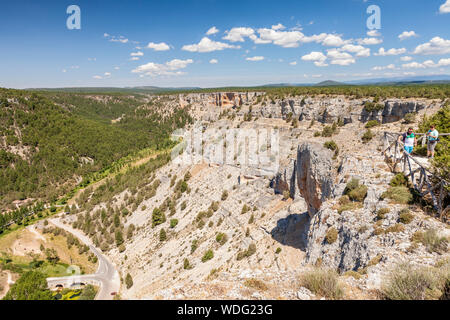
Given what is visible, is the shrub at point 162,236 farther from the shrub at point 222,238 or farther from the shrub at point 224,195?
the shrub at point 222,238

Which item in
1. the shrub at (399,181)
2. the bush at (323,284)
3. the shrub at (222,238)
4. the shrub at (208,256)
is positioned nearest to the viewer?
the bush at (323,284)

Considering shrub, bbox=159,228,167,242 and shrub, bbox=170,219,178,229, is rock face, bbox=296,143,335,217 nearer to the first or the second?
shrub, bbox=170,219,178,229

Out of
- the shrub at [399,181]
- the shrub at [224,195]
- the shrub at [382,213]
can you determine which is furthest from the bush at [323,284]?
the shrub at [224,195]

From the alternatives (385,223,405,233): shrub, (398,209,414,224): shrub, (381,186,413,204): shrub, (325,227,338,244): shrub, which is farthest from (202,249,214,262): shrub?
(398,209,414,224): shrub

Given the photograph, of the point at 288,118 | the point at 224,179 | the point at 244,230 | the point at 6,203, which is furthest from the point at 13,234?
the point at 288,118

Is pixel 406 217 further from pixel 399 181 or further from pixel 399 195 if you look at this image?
pixel 399 181
